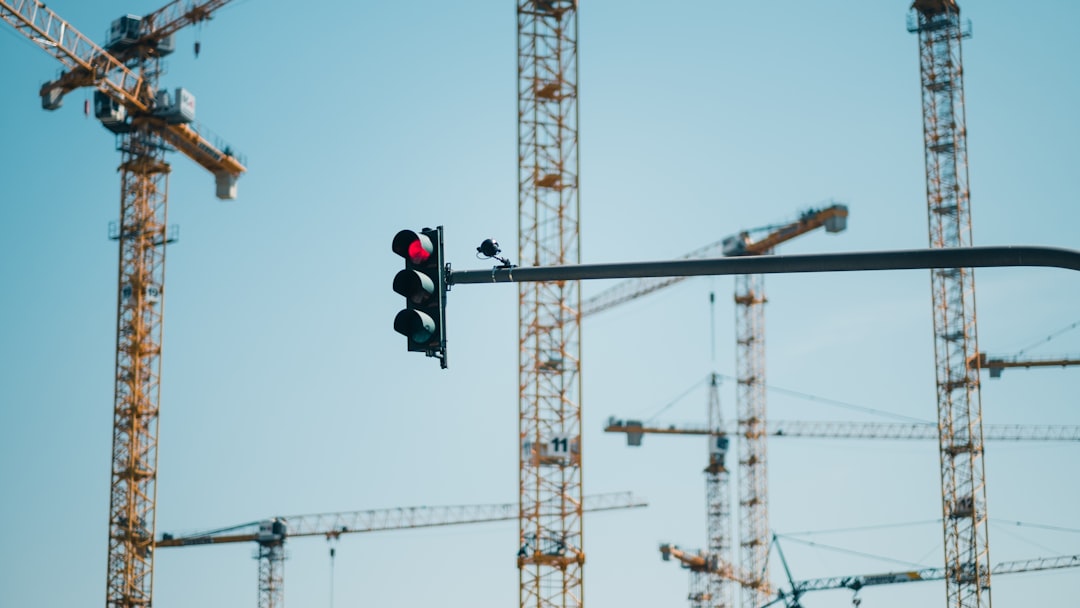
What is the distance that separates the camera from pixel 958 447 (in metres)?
89.2

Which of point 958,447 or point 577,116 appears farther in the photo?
point 958,447

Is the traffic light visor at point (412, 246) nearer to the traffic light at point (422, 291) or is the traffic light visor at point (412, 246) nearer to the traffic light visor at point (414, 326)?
the traffic light at point (422, 291)

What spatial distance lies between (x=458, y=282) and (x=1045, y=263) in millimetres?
5634

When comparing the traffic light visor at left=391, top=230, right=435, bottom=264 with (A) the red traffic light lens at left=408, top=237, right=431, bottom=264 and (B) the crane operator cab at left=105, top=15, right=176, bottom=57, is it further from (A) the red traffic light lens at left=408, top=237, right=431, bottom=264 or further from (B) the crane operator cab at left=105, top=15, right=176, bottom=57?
(B) the crane operator cab at left=105, top=15, right=176, bottom=57

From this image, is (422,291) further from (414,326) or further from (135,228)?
(135,228)

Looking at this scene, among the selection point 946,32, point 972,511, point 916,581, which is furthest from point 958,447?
point 916,581

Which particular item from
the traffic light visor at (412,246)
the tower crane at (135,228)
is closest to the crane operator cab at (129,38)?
the tower crane at (135,228)

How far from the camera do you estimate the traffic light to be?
14.7 metres

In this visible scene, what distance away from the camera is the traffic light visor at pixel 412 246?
1485cm

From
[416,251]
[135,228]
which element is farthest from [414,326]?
[135,228]

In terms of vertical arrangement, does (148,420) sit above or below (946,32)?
below

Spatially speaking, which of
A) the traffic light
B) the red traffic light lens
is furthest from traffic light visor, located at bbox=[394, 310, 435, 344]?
the red traffic light lens

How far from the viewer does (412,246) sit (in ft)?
49.0

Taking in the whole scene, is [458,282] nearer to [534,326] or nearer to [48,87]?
[534,326]
